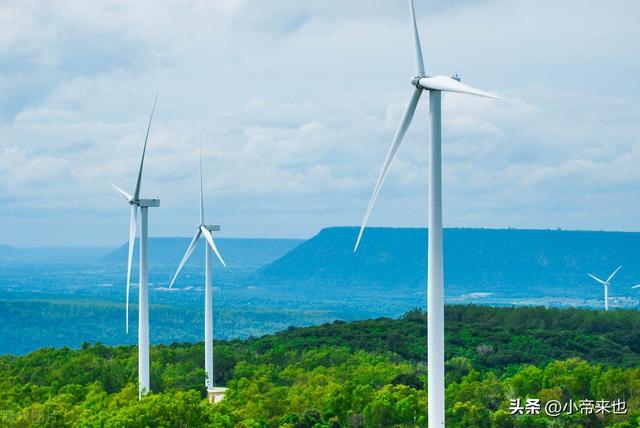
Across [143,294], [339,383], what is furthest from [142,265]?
[339,383]

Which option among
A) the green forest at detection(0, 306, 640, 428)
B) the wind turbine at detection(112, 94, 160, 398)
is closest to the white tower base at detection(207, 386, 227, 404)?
the green forest at detection(0, 306, 640, 428)

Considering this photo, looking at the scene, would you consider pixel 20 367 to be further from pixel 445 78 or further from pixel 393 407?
pixel 445 78

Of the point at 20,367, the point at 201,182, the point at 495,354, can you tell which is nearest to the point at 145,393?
the point at 201,182

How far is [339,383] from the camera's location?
79500 millimetres

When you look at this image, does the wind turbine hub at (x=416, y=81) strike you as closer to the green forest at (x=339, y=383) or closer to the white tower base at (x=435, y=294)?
the white tower base at (x=435, y=294)

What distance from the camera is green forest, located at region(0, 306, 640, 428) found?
61906mm

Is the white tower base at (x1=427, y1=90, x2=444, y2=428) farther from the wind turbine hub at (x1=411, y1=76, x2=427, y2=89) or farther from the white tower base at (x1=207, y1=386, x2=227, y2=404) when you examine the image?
the white tower base at (x1=207, y1=386, x2=227, y2=404)

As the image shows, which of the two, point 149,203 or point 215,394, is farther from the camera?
point 215,394

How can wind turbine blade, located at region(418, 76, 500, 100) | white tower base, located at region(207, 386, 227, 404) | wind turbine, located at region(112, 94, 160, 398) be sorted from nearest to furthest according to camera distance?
1. wind turbine blade, located at region(418, 76, 500, 100)
2. wind turbine, located at region(112, 94, 160, 398)
3. white tower base, located at region(207, 386, 227, 404)

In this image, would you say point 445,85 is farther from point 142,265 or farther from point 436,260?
point 142,265

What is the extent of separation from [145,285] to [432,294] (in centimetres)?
3039

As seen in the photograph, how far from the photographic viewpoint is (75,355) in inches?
3856

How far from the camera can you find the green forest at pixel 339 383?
61906mm

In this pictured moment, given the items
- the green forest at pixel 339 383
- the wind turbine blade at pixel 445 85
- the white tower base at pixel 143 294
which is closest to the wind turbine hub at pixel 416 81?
the wind turbine blade at pixel 445 85
